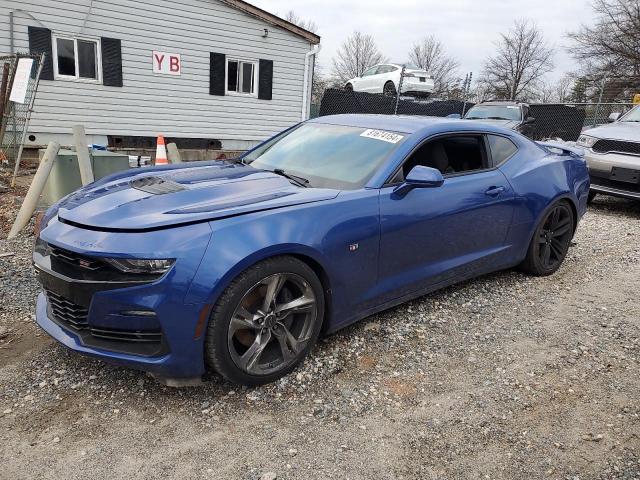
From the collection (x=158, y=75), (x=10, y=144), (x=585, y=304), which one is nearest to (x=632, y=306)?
(x=585, y=304)

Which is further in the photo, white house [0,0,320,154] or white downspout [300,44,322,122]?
white downspout [300,44,322,122]

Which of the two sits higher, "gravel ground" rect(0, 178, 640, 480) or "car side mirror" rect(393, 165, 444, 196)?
"car side mirror" rect(393, 165, 444, 196)

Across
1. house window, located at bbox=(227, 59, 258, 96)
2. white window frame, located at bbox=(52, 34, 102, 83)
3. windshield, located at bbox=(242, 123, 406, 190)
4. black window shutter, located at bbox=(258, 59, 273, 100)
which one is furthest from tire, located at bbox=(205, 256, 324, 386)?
black window shutter, located at bbox=(258, 59, 273, 100)

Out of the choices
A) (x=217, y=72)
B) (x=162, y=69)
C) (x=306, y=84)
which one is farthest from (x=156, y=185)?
(x=306, y=84)

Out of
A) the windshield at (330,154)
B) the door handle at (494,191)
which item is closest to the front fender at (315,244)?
the windshield at (330,154)

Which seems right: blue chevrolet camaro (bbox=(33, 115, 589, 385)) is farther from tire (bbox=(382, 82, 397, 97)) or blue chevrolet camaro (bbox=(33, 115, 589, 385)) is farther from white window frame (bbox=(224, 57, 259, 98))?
A: tire (bbox=(382, 82, 397, 97))

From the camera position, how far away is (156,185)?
120 inches

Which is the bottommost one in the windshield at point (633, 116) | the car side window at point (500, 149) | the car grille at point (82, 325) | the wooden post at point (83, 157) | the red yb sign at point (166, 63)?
the car grille at point (82, 325)

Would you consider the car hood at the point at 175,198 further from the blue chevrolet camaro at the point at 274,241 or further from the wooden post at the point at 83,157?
the wooden post at the point at 83,157

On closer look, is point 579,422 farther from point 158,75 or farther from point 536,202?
point 158,75

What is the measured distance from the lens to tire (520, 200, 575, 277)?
451cm

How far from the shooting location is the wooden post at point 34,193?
5266 millimetres

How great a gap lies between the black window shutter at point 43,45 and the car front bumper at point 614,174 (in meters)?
10.6

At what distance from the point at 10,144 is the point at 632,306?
10.2 metres
